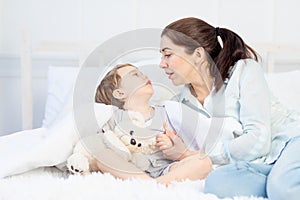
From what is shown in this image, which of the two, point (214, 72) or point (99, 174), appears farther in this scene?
point (214, 72)

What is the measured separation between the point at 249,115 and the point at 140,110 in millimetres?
282

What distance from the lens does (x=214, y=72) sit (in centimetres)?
136

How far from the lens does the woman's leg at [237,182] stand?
91 cm

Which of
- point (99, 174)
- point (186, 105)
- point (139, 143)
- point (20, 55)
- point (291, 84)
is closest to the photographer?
point (99, 174)

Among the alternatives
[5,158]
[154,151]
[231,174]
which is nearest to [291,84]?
[154,151]

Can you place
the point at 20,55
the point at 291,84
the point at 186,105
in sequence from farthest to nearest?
the point at 20,55, the point at 291,84, the point at 186,105

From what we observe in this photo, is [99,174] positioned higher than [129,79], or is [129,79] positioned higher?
[129,79]

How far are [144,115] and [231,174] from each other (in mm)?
305

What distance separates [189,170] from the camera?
1066 millimetres

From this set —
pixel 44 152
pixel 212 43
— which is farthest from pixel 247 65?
pixel 44 152

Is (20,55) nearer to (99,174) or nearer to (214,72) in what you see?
(214,72)

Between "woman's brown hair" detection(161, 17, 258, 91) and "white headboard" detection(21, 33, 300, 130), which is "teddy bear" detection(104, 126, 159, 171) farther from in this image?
"white headboard" detection(21, 33, 300, 130)

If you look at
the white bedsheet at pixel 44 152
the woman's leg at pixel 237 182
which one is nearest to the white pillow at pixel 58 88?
the white bedsheet at pixel 44 152

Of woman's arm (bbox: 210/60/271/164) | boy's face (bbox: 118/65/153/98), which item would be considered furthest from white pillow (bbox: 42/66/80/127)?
woman's arm (bbox: 210/60/271/164)
